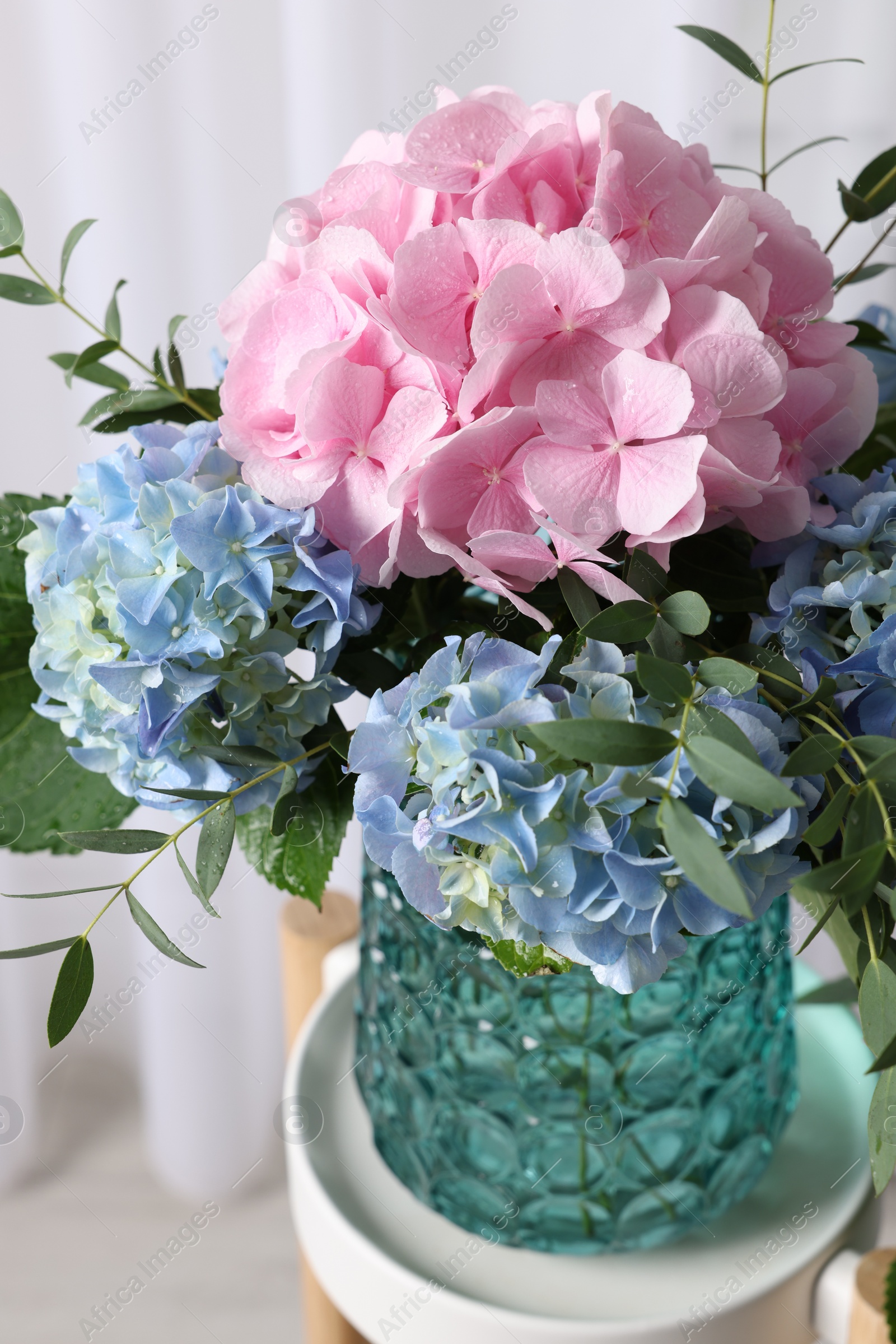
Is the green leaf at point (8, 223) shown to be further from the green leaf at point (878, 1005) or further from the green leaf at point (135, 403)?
the green leaf at point (878, 1005)

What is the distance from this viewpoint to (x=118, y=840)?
1.14ft

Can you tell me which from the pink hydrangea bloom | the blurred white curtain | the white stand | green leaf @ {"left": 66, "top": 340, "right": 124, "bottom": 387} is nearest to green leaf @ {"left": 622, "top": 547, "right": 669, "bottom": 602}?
the pink hydrangea bloom

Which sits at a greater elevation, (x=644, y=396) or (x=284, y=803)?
(x=644, y=396)

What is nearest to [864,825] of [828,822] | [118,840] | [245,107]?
[828,822]

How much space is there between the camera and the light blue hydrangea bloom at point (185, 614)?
1.11 feet

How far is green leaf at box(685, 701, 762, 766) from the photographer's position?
0.28 meters

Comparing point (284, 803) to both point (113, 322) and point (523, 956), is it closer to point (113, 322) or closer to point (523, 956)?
point (523, 956)

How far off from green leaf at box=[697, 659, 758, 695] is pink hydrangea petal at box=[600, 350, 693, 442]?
0.07 metres

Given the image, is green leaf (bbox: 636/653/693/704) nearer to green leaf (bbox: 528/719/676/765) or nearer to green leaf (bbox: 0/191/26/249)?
green leaf (bbox: 528/719/676/765)

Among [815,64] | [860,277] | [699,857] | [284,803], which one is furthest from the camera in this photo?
[815,64]

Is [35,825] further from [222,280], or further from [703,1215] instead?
[222,280]

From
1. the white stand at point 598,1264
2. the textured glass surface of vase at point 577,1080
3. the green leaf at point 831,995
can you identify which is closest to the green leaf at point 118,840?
the textured glass surface of vase at point 577,1080

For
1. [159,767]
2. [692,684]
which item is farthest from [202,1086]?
[692,684]

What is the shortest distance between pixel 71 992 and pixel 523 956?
139mm
